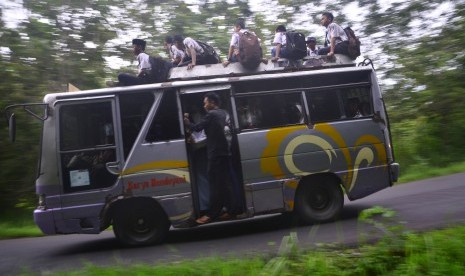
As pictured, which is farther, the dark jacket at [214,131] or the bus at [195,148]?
the dark jacket at [214,131]

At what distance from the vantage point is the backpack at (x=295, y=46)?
8484 mm

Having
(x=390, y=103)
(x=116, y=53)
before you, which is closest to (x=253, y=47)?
(x=116, y=53)

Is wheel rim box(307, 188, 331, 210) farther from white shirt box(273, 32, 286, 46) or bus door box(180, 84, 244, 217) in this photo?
white shirt box(273, 32, 286, 46)

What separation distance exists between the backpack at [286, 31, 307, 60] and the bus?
20 cm

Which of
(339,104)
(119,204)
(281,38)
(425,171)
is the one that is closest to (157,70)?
(119,204)

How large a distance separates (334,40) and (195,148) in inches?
126

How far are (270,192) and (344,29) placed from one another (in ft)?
10.8

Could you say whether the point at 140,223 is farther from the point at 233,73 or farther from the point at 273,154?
the point at 233,73

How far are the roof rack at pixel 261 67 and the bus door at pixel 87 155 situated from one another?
51.0 inches

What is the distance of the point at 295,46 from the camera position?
334 inches

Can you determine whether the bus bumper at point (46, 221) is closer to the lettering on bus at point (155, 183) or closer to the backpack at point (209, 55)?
the lettering on bus at point (155, 183)

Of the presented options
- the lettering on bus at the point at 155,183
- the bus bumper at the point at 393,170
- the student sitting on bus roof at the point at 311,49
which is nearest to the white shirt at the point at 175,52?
the student sitting on bus roof at the point at 311,49

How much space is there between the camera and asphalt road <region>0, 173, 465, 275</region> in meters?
6.67

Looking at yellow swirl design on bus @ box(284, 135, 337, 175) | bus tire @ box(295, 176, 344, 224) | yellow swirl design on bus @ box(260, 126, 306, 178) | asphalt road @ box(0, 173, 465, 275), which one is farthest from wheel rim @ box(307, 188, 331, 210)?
yellow swirl design on bus @ box(260, 126, 306, 178)
